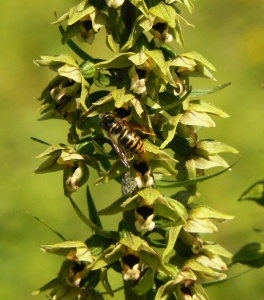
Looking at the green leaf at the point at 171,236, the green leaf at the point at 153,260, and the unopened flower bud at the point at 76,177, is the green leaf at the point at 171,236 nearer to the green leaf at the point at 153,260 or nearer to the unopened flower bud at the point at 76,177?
the green leaf at the point at 153,260

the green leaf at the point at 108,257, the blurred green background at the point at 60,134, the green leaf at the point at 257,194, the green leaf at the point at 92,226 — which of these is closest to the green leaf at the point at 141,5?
the green leaf at the point at 92,226

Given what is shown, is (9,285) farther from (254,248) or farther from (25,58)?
(25,58)

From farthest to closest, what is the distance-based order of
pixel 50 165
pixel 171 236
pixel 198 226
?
1. pixel 50 165
2. pixel 198 226
3. pixel 171 236

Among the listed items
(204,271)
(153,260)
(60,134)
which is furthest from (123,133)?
(60,134)

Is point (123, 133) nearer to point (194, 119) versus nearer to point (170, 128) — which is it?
point (170, 128)

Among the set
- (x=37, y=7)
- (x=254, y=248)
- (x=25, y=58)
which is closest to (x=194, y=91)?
(x=254, y=248)

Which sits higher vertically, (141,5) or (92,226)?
(141,5)

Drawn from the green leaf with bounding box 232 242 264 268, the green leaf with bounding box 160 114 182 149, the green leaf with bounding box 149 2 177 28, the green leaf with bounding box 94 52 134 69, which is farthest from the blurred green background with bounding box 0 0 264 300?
the green leaf with bounding box 149 2 177 28
